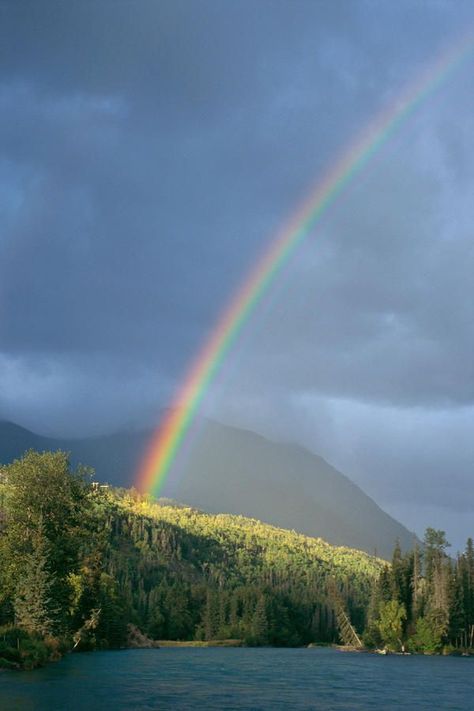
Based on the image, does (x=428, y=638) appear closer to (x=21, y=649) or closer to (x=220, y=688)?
(x=220, y=688)

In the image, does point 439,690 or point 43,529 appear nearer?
point 439,690

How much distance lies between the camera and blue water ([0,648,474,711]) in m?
66.8

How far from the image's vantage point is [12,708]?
57000 millimetres

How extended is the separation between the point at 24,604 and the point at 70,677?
20041 mm

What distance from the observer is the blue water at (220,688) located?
219ft

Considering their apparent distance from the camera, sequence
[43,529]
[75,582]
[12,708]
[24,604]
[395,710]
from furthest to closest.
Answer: [75,582] → [43,529] → [24,604] → [395,710] → [12,708]

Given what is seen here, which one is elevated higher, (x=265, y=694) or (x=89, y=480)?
(x=89, y=480)

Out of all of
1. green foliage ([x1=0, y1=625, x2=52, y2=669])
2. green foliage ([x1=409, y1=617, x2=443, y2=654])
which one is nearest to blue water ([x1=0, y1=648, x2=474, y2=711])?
green foliage ([x1=0, y1=625, x2=52, y2=669])

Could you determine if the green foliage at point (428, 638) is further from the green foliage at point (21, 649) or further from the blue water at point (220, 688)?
the green foliage at point (21, 649)

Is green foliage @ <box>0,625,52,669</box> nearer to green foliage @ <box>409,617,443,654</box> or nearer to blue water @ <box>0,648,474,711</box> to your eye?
blue water @ <box>0,648,474,711</box>

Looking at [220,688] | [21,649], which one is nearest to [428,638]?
[220,688]

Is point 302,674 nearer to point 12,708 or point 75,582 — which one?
point 75,582

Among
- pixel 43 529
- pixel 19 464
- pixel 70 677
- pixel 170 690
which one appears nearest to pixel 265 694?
pixel 170 690

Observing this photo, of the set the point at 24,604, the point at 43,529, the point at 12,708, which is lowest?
the point at 12,708
